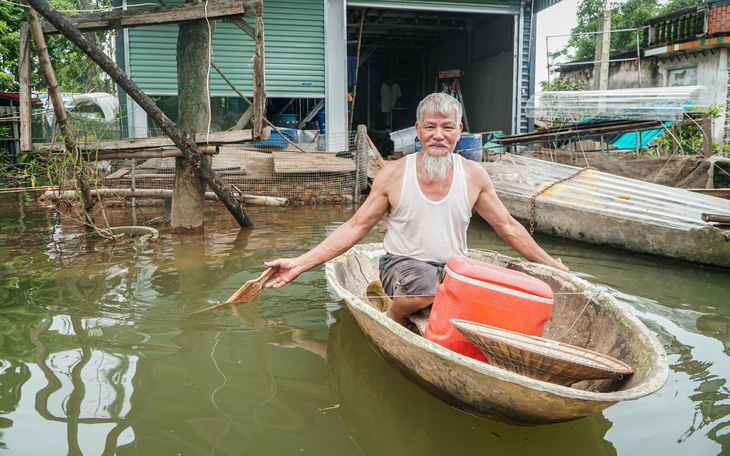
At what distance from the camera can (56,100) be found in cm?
551

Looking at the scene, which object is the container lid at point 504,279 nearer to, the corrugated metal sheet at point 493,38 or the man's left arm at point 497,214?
the man's left arm at point 497,214

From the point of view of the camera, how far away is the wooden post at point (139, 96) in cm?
512

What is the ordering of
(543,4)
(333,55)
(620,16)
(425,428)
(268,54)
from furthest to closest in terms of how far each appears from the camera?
(620,16) < (543,4) < (333,55) < (268,54) < (425,428)

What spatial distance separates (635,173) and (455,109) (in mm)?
6493

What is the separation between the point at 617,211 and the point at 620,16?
2114 cm

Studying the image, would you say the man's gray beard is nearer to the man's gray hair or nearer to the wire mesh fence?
the man's gray hair

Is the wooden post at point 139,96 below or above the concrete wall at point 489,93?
below

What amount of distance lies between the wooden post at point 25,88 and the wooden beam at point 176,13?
9.7 inches

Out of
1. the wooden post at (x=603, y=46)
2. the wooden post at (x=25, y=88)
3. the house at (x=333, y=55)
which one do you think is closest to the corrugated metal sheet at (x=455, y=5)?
the house at (x=333, y=55)

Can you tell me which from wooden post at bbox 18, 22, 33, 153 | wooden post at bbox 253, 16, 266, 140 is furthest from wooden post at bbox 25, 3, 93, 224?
wooden post at bbox 253, 16, 266, 140

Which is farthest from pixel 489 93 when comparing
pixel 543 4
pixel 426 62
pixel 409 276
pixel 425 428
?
pixel 425 428

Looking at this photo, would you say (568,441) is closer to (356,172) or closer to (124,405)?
(124,405)

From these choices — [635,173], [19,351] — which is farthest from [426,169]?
[635,173]

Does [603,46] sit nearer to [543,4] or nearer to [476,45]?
[543,4]
